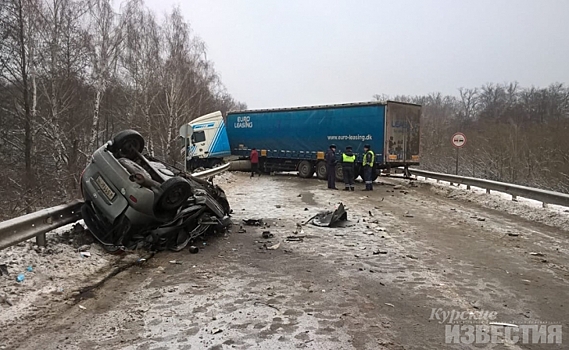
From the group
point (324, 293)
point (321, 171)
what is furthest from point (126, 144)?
point (321, 171)

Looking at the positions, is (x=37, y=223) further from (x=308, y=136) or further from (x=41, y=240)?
(x=308, y=136)

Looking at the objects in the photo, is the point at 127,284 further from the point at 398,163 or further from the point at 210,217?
the point at 398,163

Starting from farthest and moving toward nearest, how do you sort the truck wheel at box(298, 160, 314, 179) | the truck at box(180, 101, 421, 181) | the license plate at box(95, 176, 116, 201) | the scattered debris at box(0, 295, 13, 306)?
the truck wheel at box(298, 160, 314, 179) < the truck at box(180, 101, 421, 181) < the license plate at box(95, 176, 116, 201) < the scattered debris at box(0, 295, 13, 306)

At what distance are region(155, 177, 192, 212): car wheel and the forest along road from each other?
2.17 ft

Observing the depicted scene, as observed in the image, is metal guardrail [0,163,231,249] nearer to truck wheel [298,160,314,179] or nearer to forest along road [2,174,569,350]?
forest along road [2,174,569,350]

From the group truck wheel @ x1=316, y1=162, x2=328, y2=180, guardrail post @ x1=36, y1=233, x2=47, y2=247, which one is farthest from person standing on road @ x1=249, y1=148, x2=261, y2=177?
guardrail post @ x1=36, y1=233, x2=47, y2=247

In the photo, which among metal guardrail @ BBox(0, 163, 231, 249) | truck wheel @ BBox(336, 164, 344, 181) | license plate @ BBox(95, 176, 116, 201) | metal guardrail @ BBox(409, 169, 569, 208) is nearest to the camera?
metal guardrail @ BBox(0, 163, 231, 249)

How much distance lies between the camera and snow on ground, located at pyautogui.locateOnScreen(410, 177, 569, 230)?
9602 mm

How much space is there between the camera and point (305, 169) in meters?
22.0

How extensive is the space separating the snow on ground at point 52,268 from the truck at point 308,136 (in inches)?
389

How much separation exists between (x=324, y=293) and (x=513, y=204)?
900 centimetres

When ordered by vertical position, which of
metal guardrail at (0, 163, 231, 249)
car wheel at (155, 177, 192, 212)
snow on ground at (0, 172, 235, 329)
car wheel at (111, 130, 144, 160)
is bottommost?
snow on ground at (0, 172, 235, 329)

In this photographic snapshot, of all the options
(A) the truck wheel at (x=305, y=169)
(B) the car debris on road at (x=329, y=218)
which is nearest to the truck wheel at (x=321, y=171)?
(A) the truck wheel at (x=305, y=169)

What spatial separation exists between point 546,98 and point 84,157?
6262 centimetres
